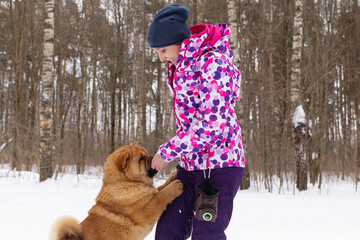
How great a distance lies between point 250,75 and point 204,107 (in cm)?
755

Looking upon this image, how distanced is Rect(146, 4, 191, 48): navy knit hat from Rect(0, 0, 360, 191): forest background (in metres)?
5.94

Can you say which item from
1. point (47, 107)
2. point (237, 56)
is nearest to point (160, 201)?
point (237, 56)

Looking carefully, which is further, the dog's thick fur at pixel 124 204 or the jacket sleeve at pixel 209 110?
the dog's thick fur at pixel 124 204

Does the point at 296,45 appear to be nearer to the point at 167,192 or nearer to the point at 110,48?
the point at 167,192

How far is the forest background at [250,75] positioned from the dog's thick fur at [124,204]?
17.8 feet

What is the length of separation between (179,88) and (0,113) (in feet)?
90.7

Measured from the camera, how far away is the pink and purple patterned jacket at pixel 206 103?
68.9 inches

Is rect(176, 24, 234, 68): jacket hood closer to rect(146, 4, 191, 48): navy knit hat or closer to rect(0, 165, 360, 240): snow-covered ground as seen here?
rect(146, 4, 191, 48): navy knit hat

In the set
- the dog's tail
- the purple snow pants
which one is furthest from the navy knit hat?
the dog's tail

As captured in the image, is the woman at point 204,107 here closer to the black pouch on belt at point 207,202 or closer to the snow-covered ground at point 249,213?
the black pouch on belt at point 207,202

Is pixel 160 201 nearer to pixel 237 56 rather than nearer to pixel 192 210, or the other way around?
pixel 192 210

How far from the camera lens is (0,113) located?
25484 mm

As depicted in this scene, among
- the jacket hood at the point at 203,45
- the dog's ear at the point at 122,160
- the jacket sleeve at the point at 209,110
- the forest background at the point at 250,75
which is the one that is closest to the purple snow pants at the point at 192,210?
the jacket sleeve at the point at 209,110

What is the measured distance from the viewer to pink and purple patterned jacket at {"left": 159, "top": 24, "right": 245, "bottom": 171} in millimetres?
1751
